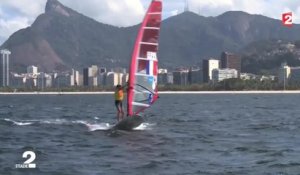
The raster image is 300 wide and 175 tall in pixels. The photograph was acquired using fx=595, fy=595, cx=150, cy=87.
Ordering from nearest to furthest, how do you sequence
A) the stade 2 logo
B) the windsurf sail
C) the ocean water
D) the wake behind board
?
the ocean water, the stade 2 logo, the windsurf sail, the wake behind board

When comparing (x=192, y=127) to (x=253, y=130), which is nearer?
(x=253, y=130)

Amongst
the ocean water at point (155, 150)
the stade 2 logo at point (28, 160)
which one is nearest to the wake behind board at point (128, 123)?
the ocean water at point (155, 150)

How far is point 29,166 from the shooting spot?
19188 mm

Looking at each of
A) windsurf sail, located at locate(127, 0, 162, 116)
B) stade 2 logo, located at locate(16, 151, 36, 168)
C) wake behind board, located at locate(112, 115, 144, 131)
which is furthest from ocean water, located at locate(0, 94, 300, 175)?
windsurf sail, located at locate(127, 0, 162, 116)

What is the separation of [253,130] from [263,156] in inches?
459

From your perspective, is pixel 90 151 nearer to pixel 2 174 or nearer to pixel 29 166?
pixel 29 166

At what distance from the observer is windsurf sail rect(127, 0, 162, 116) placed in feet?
101

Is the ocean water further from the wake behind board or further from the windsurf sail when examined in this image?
the windsurf sail

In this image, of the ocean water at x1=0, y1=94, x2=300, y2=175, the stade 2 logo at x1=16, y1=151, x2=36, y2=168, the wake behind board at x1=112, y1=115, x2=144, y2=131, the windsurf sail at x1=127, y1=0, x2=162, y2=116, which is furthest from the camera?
the wake behind board at x1=112, y1=115, x2=144, y2=131

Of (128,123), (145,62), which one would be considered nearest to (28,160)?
(128,123)

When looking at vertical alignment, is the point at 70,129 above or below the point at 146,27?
below

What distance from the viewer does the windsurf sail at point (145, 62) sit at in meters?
30.8

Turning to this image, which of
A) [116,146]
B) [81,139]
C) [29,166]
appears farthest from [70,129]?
[29,166]

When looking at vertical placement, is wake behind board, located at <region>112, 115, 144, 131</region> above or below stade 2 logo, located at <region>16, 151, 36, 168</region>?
above
